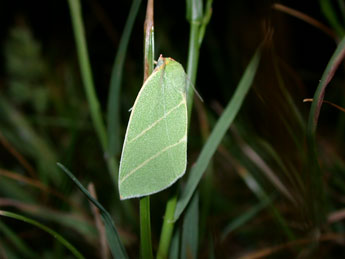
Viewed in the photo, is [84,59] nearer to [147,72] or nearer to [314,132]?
[147,72]

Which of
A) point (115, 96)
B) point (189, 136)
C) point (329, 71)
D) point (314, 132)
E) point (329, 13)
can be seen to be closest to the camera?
point (329, 71)

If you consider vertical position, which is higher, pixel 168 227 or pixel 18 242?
pixel 168 227

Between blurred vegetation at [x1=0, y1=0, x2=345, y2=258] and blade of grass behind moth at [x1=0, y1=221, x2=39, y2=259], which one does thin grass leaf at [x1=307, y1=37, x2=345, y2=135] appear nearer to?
blurred vegetation at [x1=0, y1=0, x2=345, y2=258]

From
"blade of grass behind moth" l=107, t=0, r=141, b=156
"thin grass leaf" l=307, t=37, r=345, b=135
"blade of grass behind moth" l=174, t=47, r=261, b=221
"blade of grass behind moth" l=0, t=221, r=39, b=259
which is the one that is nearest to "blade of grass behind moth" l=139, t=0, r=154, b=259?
"blade of grass behind moth" l=174, t=47, r=261, b=221

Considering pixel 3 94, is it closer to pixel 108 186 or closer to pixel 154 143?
pixel 108 186

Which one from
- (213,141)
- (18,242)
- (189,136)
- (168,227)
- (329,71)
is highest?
(329,71)

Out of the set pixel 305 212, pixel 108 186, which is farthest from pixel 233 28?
pixel 305 212

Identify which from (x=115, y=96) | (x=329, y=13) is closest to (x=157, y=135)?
(x=115, y=96)

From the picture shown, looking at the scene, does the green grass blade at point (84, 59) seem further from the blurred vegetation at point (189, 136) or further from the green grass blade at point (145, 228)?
the green grass blade at point (145, 228)

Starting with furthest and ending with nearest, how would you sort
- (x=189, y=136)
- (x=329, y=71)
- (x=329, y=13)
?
(x=189, y=136) → (x=329, y=13) → (x=329, y=71)
